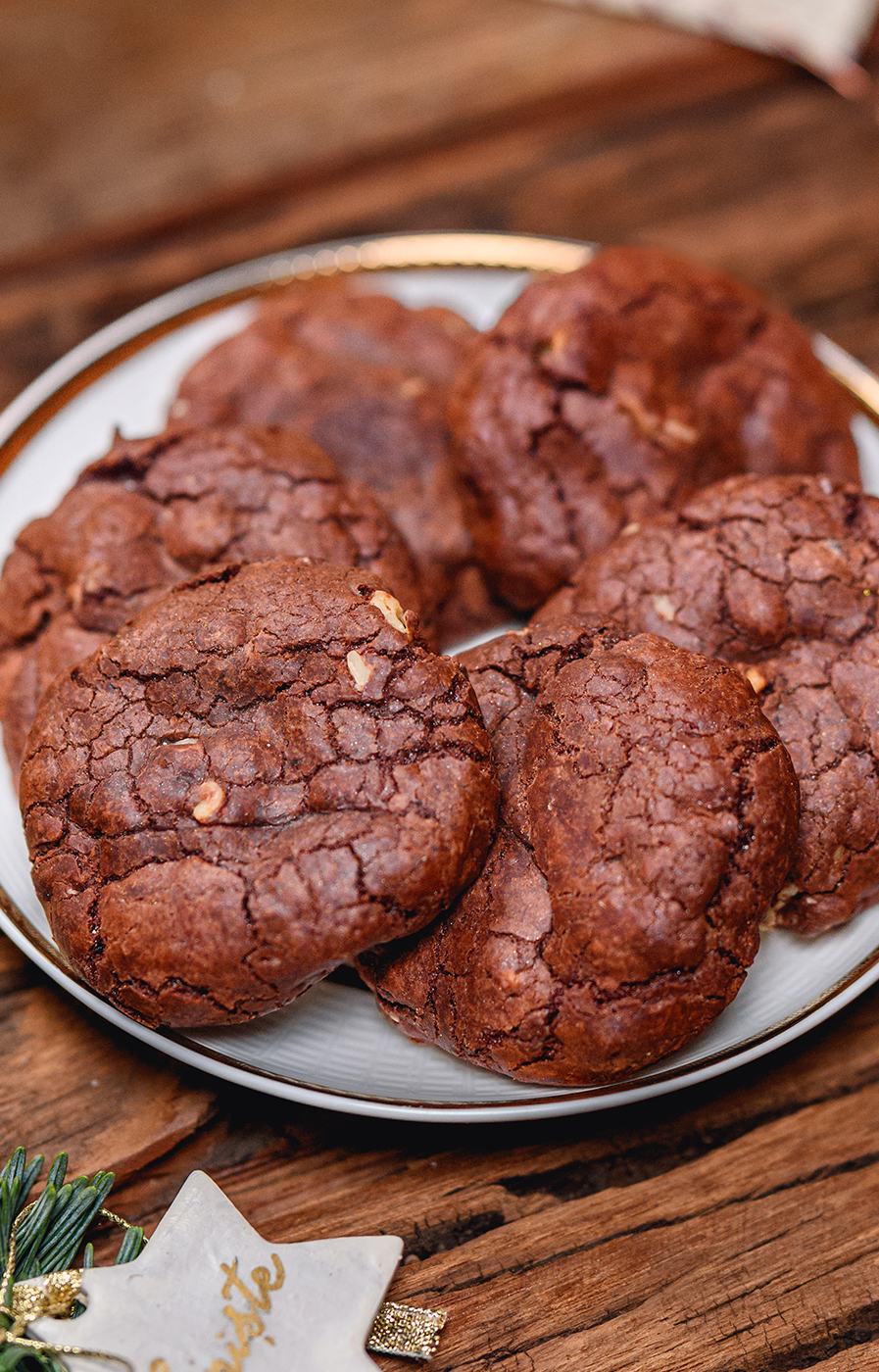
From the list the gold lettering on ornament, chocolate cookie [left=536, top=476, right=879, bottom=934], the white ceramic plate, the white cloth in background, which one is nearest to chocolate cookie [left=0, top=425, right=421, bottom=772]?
the white ceramic plate

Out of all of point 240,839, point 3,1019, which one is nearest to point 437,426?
point 240,839

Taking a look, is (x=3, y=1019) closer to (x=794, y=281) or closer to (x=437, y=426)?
(x=437, y=426)

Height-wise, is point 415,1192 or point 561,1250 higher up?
point 415,1192

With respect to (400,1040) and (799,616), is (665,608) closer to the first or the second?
(799,616)

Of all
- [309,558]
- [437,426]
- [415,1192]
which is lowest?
[415,1192]

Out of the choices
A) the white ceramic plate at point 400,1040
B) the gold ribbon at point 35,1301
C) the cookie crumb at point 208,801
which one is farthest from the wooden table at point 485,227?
the cookie crumb at point 208,801

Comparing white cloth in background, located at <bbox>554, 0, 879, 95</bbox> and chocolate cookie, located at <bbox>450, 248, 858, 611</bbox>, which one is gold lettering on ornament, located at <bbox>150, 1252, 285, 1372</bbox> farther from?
white cloth in background, located at <bbox>554, 0, 879, 95</bbox>

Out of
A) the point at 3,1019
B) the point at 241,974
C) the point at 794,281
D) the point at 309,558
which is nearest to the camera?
the point at 241,974
